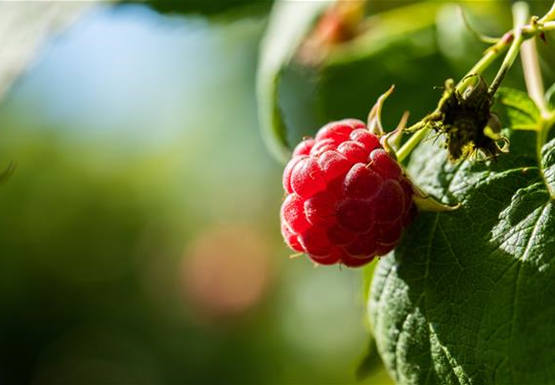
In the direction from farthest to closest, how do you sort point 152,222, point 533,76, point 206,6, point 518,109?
point 152,222, point 206,6, point 533,76, point 518,109

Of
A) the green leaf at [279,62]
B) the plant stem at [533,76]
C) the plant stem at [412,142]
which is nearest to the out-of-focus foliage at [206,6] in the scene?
the green leaf at [279,62]

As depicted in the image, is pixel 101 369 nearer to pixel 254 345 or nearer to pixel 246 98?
pixel 254 345

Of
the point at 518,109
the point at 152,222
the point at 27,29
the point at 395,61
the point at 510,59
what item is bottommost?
the point at 152,222

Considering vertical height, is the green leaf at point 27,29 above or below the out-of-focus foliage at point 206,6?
above

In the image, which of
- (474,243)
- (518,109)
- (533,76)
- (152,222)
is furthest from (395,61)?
(152,222)

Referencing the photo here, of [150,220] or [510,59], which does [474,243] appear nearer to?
[510,59]

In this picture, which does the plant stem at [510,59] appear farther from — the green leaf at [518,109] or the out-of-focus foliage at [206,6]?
the out-of-focus foliage at [206,6]

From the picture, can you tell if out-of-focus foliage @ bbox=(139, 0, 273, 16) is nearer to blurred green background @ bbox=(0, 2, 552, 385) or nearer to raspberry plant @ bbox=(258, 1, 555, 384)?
raspberry plant @ bbox=(258, 1, 555, 384)
